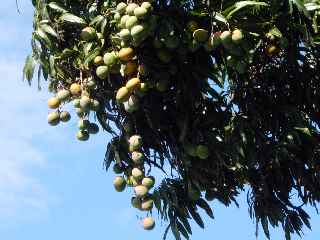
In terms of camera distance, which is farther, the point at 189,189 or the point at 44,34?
the point at 189,189

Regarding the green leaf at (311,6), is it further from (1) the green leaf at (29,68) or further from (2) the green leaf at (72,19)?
(1) the green leaf at (29,68)

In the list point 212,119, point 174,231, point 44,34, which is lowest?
point 174,231

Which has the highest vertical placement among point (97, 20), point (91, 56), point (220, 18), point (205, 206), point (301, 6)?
point (97, 20)

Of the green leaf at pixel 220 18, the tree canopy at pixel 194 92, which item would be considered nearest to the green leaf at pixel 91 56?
the tree canopy at pixel 194 92

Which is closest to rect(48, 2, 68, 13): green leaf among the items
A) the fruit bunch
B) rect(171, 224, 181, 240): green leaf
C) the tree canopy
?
the tree canopy

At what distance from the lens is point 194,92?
11.6 ft

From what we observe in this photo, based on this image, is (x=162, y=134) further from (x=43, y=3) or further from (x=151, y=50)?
(x=43, y=3)

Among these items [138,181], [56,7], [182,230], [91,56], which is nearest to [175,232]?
[182,230]

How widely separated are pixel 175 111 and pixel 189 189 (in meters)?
0.39

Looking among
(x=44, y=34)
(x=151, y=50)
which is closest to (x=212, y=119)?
(x=151, y=50)

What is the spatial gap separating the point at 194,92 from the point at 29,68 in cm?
77

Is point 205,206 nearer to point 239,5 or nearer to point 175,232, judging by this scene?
point 175,232

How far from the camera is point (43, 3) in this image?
3.51 metres

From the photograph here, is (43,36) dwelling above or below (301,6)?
above
